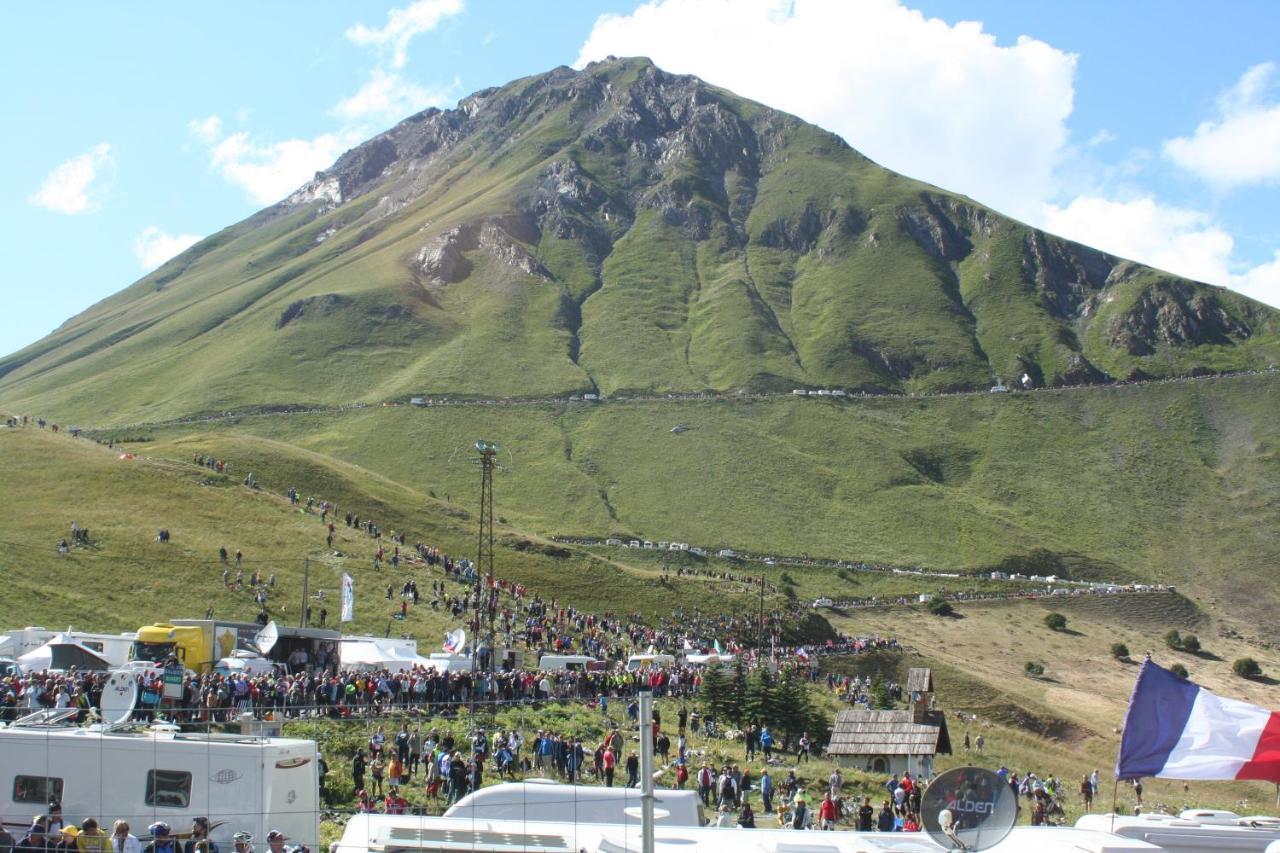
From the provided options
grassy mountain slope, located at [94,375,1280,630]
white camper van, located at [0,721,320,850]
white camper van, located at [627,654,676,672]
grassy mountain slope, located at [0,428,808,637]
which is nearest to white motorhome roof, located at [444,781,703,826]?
white camper van, located at [0,721,320,850]

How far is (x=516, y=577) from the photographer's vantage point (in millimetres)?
98688

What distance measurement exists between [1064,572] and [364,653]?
11211 cm

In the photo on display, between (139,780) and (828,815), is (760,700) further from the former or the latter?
(139,780)

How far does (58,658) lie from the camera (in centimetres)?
4091

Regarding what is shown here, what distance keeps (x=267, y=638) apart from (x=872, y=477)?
132 metres

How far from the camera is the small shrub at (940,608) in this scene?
4555 inches

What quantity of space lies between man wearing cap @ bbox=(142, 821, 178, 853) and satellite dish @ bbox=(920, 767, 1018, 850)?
36.5 ft

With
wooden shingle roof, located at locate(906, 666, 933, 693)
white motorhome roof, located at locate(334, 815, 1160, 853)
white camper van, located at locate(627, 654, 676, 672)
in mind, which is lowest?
wooden shingle roof, located at locate(906, 666, 933, 693)

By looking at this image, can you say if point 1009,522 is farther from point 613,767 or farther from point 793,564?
point 613,767

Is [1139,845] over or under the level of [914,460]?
under

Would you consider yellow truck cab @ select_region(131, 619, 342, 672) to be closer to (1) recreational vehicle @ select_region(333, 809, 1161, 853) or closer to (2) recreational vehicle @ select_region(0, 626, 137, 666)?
(2) recreational vehicle @ select_region(0, 626, 137, 666)

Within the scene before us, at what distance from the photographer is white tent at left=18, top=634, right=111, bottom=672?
4081cm

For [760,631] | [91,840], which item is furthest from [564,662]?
[91,840]

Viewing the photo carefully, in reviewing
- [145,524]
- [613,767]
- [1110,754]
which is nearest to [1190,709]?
[613,767]
